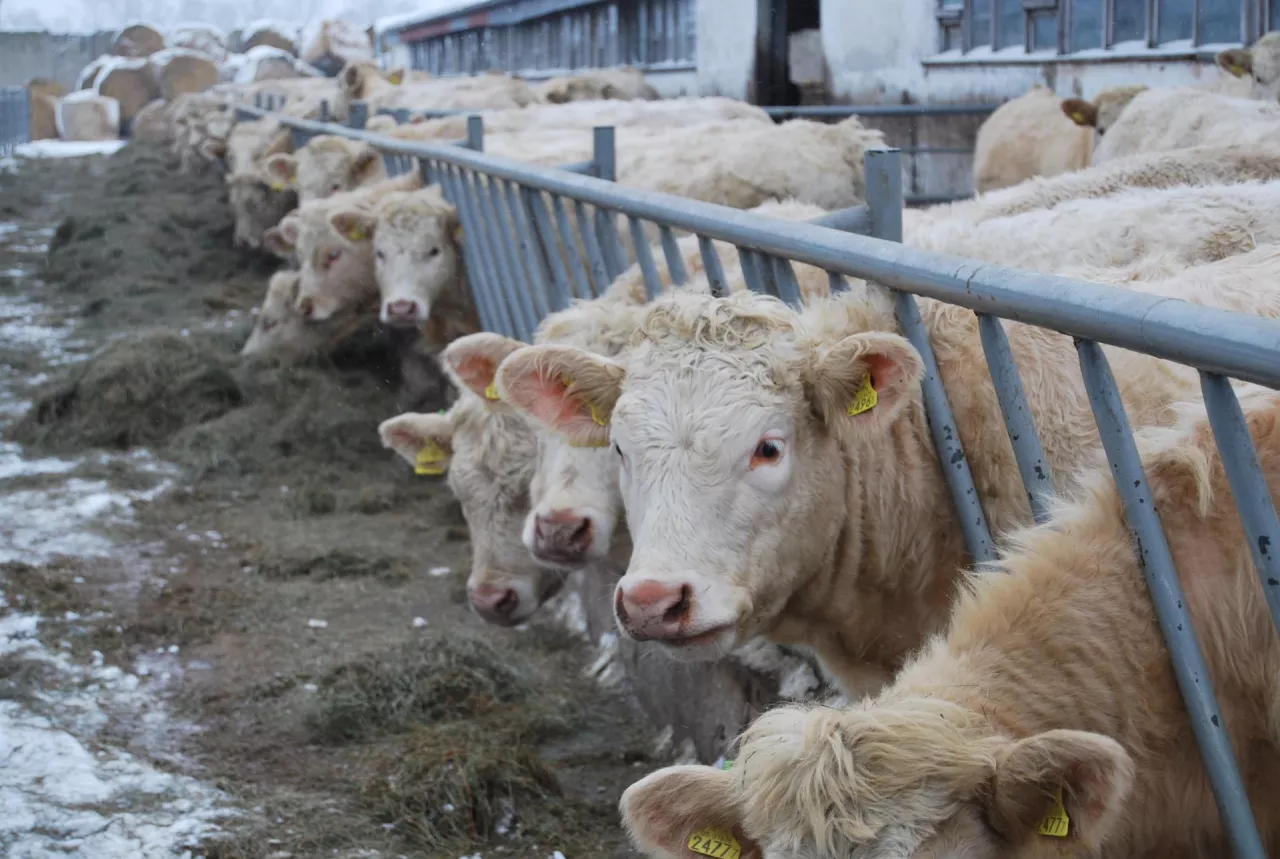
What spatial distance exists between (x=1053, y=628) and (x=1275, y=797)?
1.48 ft

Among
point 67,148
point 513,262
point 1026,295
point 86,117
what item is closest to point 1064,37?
point 513,262

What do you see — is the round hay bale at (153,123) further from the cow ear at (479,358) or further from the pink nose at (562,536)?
the pink nose at (562,536)

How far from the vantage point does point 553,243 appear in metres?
5.28

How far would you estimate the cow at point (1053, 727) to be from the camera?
168cm

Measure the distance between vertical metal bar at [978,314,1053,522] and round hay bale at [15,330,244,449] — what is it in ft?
19.7

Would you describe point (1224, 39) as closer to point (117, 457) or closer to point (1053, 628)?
point (117, 457)

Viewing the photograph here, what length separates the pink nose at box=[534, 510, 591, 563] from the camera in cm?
349

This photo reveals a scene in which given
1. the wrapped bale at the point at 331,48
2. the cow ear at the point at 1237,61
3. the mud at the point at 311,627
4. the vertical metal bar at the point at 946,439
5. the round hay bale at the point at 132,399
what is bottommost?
the mud at the point at 311,627

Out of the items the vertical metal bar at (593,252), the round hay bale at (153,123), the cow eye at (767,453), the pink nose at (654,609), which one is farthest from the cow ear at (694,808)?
the round hay bale at (153,123)

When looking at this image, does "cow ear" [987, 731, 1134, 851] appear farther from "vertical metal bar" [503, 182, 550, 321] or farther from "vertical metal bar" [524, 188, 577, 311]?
"vertical metal bar" [503, 182, 550, 321]

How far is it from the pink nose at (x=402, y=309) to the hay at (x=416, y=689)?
Result: 258 centimetres

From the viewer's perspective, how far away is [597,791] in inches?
155

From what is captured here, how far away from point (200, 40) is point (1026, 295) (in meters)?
44.4

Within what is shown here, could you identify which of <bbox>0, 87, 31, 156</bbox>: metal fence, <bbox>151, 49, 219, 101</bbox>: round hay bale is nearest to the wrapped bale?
<bbox>151, 49, 219, 101</bbox>: round hay bale
